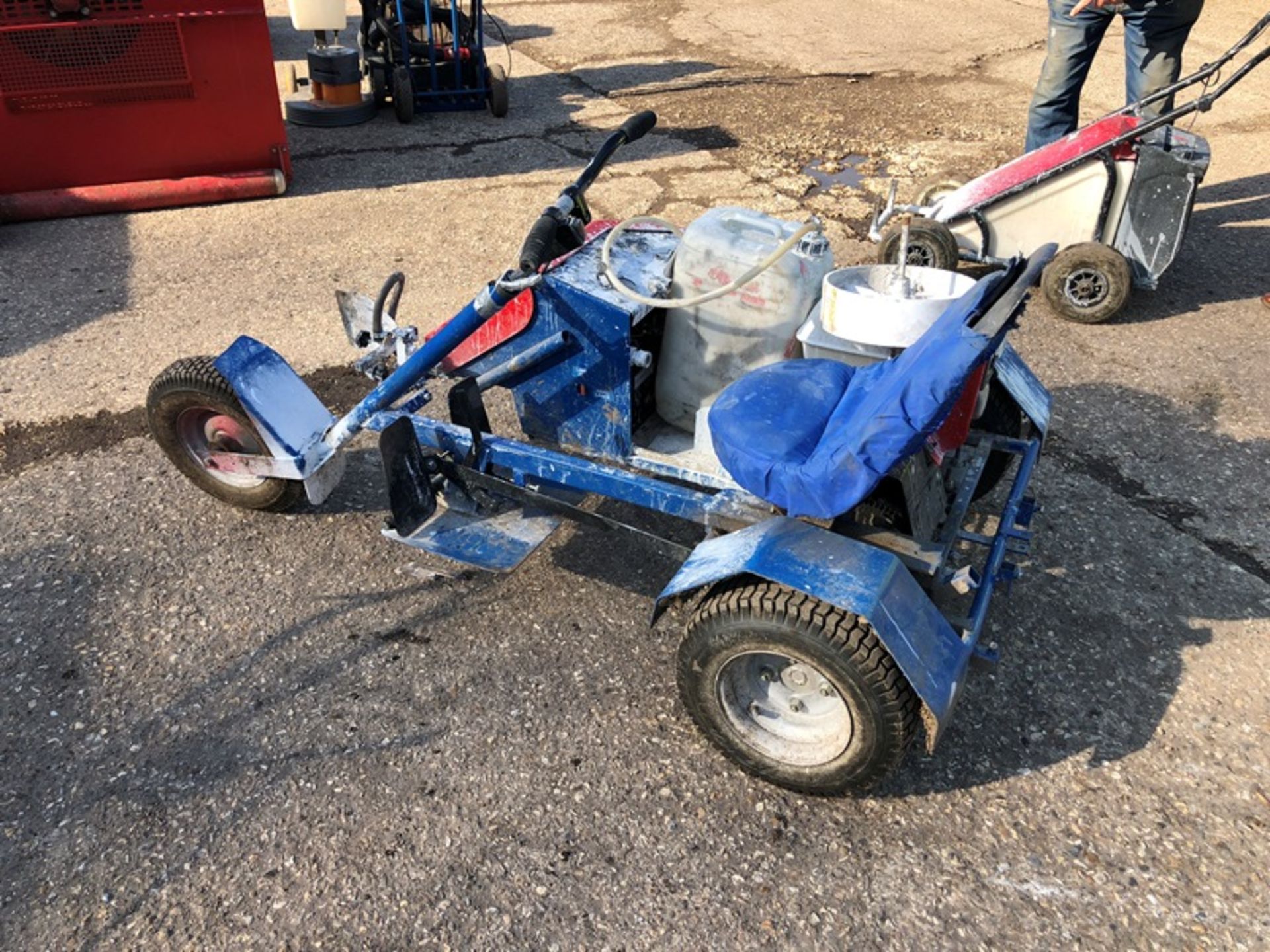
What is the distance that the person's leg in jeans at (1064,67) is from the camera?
18.0 feet

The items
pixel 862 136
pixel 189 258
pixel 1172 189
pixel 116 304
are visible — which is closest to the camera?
pixel 1172 189

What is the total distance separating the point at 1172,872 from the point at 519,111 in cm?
750

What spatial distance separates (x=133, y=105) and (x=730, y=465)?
5.40 metres

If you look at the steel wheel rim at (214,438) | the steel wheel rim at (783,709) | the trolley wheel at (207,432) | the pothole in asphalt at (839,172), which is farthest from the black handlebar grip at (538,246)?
the pothole in asphalt at (839,172)

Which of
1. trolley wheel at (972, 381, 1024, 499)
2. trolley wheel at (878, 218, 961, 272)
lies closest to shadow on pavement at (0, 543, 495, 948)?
trolley wheel at (972, 381, 1024, 499)

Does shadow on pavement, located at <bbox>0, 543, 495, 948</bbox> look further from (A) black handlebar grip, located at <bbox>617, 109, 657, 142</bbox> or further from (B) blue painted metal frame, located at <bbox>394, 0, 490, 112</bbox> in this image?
(B) blue painted metal frame, located at <bbox>394, 0, 490, 112</bbox>

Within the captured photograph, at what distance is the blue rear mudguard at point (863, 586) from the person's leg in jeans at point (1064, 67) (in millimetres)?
4329

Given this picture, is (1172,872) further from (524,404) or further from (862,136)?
(862,136)

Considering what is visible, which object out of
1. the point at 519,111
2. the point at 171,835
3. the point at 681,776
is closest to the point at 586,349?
the point at 681,776

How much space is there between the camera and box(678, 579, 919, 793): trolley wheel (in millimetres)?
2352

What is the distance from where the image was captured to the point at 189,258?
570 centimetres

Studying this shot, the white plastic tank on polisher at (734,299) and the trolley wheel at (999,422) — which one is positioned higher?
the white plastic tank on polisher at (734,299)

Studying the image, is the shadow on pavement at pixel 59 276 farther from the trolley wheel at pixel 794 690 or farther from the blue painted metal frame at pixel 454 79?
the trolley wheel at pixel 794 690

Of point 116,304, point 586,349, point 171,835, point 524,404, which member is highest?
point 586,349
